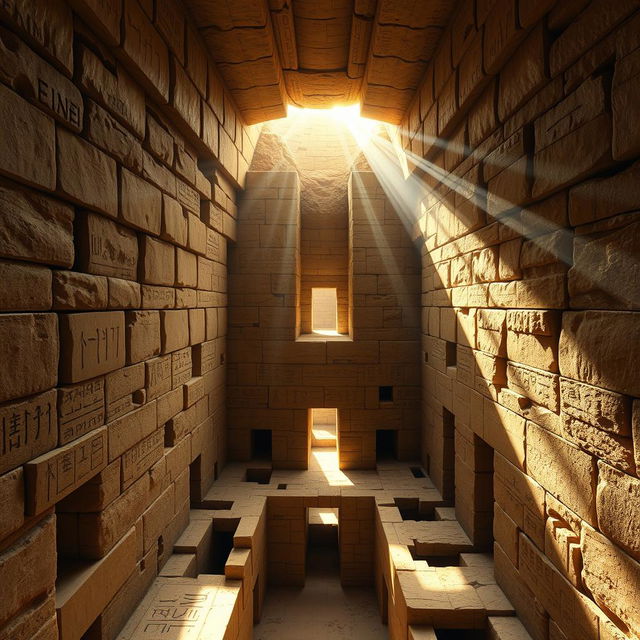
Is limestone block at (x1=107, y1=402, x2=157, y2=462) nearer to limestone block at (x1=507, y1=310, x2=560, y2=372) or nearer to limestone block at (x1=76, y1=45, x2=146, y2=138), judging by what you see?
limestone block at (x1=76, y1=45, x2=146, y2=138)

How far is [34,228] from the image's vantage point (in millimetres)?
2420

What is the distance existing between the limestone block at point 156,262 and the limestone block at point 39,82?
3.98 ft

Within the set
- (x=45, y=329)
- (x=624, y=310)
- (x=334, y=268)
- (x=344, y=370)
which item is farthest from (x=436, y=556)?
(x=334, y=268)

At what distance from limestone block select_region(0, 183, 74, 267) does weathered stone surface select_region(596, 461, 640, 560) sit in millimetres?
3206

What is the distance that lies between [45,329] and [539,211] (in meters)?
3.16

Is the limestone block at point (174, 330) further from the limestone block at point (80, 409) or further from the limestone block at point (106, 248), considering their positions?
the limestone block at point (80, 409)

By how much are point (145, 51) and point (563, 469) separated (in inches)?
162

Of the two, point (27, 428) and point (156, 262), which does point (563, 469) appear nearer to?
point (27, 428)

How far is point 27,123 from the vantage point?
7.57 feet

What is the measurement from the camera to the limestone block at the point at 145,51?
10.4ft

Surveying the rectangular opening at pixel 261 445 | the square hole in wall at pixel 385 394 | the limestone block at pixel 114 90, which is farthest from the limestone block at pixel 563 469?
the rectangular opening at pixel 261 445

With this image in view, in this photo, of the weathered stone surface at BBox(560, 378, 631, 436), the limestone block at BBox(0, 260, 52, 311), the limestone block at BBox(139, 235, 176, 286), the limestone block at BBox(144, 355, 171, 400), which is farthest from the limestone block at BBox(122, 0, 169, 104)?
the weathered stone surface at BBox(560, 378, 631, 436)

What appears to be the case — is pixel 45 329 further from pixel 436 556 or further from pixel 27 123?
pixel 436 556

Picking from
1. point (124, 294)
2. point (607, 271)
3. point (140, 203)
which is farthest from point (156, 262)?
point (607, 271)
